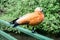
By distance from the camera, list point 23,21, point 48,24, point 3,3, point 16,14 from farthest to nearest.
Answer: point 3,3 < point 16,14 < point 48,24 < point 23,21

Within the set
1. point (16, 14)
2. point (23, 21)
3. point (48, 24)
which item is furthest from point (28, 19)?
point (16, 14)

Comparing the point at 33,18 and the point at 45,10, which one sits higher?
the point at 33,18

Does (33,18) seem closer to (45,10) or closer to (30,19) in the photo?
(30,19)

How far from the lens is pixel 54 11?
643 centimetres

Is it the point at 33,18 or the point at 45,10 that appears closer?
the point at 33,18

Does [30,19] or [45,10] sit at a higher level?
[30,19]

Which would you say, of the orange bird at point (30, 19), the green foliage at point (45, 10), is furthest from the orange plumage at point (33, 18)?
the green foliage at point (45, 10)

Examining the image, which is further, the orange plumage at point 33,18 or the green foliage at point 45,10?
the green foliage at point 45,10

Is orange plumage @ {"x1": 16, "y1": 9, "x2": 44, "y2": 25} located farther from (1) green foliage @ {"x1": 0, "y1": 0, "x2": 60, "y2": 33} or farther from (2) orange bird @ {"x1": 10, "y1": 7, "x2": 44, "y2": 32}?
(1) green foliage @ {"x1": 0, "y1": 0, "x2": 60, "y2": 33}

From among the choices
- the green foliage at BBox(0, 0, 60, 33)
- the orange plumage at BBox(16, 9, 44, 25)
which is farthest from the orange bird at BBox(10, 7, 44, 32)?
the green foliage at BBox(0, 0, 60, 33)

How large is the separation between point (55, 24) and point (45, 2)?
59 cm

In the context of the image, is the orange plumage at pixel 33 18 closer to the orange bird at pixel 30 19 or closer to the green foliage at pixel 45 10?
the orange bird at pixel 30 19

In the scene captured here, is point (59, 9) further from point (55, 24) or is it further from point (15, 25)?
point (15, 25)

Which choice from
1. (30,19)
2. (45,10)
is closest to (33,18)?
(30,19)
